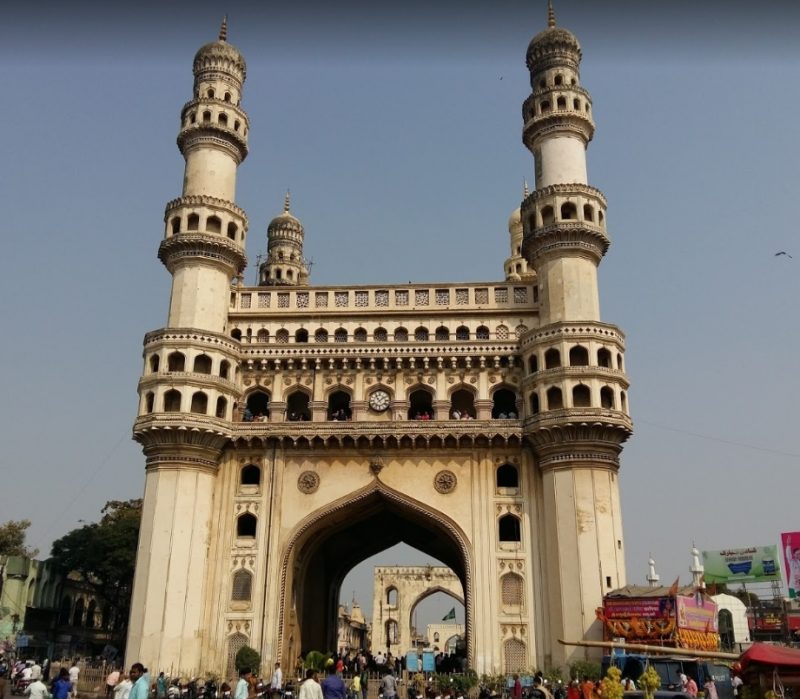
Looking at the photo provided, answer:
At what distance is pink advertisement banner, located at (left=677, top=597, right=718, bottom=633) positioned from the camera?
28.4 metres

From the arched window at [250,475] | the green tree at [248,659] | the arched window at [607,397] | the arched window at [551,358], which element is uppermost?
the arched window at [551,358]

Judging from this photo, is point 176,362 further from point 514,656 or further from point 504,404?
point 514,656

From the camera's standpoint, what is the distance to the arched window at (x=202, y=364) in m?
34.2

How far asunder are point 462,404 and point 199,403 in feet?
36.4

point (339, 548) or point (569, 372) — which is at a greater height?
point (569, 372)

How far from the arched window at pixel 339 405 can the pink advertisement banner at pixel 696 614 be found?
49.4ft

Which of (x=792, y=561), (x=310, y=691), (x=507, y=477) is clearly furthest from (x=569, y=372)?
(x=792, y=561)

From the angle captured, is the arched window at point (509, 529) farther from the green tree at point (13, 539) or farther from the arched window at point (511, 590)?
the green tree at point (13, 539)

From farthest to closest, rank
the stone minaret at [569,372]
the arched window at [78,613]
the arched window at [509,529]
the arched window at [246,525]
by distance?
1. the arched window at [78,613]
2. the arched window at [246,525]
3. the arched window at [509,529]
4. the stone minaret at [569,372]

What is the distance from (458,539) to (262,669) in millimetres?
8731

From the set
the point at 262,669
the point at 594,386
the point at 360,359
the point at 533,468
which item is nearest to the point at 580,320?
the point at 594,386

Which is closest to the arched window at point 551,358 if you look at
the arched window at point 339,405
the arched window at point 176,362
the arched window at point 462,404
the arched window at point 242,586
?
the arched window at point 462,404

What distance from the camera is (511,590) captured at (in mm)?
31875

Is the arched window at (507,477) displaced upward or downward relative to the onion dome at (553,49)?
downward
